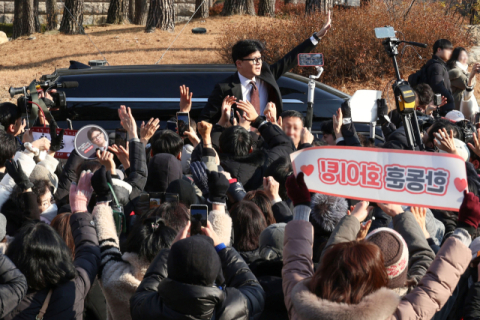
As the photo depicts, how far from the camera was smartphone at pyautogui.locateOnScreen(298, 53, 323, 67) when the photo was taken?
5.68 metres

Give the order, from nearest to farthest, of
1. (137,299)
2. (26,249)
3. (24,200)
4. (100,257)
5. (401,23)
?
(137,299) < (26,249) < (100,257) < (24,200) < (401,23)

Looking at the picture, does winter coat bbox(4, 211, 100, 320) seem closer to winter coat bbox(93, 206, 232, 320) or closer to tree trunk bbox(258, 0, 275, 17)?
winter coat bbox(93, 206, 232, 320)

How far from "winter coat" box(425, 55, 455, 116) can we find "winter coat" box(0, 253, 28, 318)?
6566mm

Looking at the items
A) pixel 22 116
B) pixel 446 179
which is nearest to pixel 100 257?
pixel 446 179

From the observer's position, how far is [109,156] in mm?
4070

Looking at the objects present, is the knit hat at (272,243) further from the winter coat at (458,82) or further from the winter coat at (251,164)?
the winter coat at (458,82)

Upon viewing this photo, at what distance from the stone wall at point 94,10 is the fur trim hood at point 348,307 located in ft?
81.3

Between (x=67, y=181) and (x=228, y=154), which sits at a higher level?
(x=228, y=154)

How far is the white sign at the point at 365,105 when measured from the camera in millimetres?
5626

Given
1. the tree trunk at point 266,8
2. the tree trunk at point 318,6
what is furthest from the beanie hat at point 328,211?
the tree trunk at point 266,8

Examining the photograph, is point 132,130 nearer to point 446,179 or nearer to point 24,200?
point 24,200

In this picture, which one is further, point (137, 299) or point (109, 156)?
point (109, 156)

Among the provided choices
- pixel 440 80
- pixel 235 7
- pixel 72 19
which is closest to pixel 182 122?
pixel 440 80

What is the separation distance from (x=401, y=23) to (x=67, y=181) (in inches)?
429
